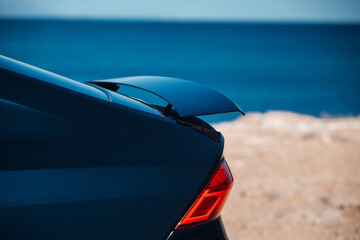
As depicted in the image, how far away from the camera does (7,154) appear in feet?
3.98

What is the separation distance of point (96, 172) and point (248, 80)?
45552 mm

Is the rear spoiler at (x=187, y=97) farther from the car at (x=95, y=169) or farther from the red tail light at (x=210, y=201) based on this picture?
the red tail light at (x=210, y=201)

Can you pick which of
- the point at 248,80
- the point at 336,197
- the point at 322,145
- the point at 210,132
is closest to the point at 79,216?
the point at 210,132

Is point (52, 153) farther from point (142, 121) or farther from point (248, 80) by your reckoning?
point (248, 80)

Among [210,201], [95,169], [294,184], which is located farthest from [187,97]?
[294,184]

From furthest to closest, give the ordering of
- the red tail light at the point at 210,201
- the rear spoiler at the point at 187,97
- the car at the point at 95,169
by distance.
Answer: the rear spoiler at the point at 187,97 < the red tail light at the point at 210,201 < the car at the point at 95,169

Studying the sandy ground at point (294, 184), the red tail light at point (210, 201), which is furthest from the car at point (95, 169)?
the sandy ground at point (294, 184)

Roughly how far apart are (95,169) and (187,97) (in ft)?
2.17

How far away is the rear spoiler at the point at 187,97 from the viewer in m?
1.63

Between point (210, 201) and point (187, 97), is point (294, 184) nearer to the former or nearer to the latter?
point (187, 97)

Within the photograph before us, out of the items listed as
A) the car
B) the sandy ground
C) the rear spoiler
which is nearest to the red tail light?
the car

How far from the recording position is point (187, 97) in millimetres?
1772

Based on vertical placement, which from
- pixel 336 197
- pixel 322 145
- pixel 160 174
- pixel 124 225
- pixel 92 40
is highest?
pixel 160 174

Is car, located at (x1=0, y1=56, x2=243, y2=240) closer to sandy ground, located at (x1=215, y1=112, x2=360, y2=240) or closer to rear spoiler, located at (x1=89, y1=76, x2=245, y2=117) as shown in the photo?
rear spoiler, located at (x1=89, y1=76, x2=245, y2=117)
